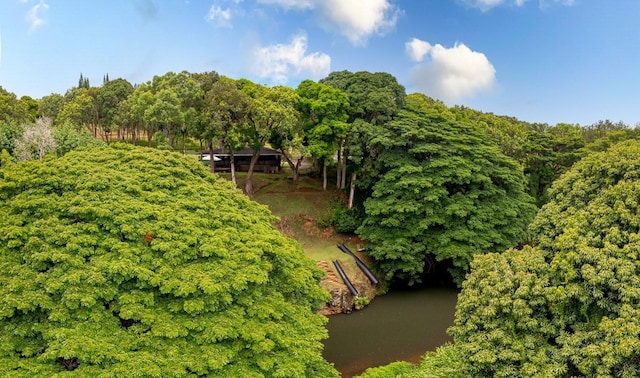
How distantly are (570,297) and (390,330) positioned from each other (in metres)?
10.1

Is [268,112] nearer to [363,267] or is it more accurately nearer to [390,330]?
[363,267]

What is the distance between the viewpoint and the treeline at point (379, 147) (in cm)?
2189

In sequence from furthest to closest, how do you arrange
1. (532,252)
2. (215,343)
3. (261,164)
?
(261,164) → (532,252) → (215,343)

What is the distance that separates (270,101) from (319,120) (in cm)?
327

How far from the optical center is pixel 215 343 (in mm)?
9578

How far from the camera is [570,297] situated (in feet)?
30.4

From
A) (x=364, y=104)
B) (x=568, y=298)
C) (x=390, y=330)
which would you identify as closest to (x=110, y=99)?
(x=364, y=104)

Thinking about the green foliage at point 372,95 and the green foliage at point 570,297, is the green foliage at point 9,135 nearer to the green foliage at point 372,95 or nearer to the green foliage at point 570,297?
the green foliage at point 372,95

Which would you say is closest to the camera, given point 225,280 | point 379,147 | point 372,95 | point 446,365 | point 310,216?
point 225,280

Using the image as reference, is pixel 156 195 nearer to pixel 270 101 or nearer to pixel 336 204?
pixel 270 101

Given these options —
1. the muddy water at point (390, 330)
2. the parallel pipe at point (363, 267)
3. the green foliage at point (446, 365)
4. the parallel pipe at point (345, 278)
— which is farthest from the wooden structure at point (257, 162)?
the green foliage at point (446, 365)

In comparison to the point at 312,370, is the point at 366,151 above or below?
above

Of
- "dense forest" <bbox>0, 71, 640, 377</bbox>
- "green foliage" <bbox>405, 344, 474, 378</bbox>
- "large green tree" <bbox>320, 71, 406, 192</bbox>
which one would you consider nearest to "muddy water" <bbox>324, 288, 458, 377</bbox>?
"dense forest" <bbox>0, 71, 640, 377</bbox>

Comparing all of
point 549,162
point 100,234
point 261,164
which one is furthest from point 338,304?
point 549,162
